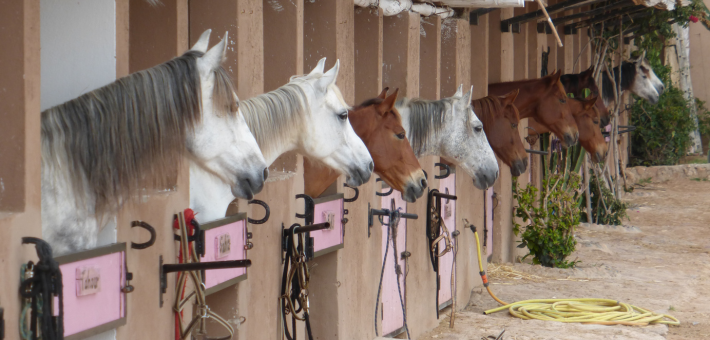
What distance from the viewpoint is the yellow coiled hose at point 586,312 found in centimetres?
554

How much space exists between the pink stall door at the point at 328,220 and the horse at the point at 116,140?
1569 mm

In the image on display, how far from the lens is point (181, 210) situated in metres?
2.59

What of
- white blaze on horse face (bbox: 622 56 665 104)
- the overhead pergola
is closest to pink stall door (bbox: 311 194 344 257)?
the overhead pergola

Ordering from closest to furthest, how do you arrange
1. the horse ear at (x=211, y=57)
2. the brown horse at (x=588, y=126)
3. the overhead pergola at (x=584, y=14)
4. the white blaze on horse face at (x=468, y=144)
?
the horse ear at (x=211, y=57), the white blaze on horse face at (x=468, y=144), the overhead pergola at (x=584, y=14), the brown horse at (x=588, y=126)

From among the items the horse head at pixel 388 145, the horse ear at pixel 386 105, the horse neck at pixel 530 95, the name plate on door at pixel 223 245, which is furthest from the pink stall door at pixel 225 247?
the horse neck at pixel 530 95

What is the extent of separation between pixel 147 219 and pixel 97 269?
299 mm

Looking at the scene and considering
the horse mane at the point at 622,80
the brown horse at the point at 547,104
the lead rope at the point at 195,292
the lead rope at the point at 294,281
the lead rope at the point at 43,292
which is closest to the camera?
the lead rope at the point at 43,292

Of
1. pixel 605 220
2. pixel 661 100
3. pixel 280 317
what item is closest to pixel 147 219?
pixel 280 317

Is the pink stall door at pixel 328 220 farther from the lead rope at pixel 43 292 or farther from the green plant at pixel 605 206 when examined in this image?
the green plant at pixel 605 206

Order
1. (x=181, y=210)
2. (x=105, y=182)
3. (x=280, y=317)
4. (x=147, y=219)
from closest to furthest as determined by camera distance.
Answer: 1. (x=105, y=182)
2. (x=147, y=219)
3. (x=181, y=210)
4. (x=280, y=317)

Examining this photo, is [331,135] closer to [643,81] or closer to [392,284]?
[392,284]

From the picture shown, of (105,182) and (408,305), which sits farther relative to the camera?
(408,305)

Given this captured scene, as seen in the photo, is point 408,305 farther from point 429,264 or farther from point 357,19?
point 357,19

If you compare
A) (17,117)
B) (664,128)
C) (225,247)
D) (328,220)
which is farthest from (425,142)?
(664,128)
